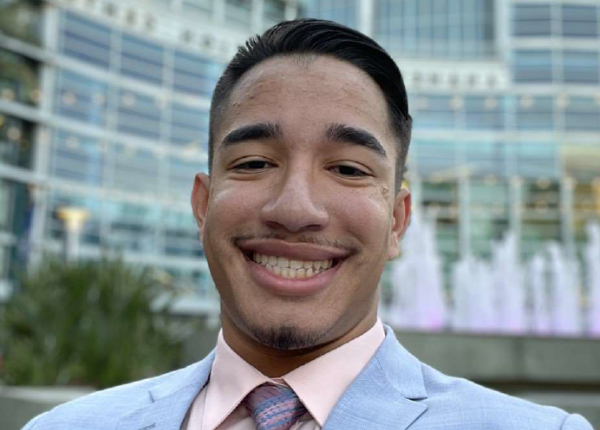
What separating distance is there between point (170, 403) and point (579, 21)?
49337mm

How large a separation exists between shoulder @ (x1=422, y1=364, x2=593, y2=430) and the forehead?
61 centimetres

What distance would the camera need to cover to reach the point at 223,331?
5.75 ft

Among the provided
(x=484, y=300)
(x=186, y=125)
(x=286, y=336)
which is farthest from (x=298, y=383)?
(x=186, y=125)

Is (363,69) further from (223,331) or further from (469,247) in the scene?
(469,247)

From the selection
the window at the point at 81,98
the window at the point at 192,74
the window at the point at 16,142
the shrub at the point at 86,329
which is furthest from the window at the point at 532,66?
the shrub at the point at 86,329

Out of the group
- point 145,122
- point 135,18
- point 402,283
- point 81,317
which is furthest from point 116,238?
point 81,317

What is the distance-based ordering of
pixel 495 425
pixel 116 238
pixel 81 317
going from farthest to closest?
pixel 116 238, pixel 81 317, pixel 495 425

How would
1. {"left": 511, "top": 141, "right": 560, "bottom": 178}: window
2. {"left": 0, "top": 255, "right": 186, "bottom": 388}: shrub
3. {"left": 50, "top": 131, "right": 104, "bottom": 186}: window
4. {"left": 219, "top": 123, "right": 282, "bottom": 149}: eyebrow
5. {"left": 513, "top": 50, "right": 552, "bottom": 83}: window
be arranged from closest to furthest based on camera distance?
{"left": 219, "top": 123, "right": 282, "bottom": 149}: eyebrow < {"left": 0, "top": 255, "right": 186, "bottom": 388}: shrub < {"left": 50, "top": 131, "right": 104, "bottom": 186}: window < {"left": 511, "top": 141, "right": 560, "bottom": 178}: window < {"left": 513, "top": 50, "right": 552, "bottom": 83}: window

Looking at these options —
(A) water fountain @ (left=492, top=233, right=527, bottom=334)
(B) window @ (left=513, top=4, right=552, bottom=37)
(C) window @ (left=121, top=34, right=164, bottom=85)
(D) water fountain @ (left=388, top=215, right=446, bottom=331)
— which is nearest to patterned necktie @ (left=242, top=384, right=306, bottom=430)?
(D) water fountain @ (left=388, top=215, right=446, bottom=331)

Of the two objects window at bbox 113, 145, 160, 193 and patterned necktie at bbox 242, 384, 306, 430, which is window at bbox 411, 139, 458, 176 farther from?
patterned necktie at bbox 242, 384, 306, 430

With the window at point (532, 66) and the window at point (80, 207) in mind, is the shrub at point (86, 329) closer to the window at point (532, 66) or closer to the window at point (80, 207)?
the window at point (80, 207)

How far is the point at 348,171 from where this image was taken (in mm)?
1642

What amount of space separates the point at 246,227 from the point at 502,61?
4684 cm

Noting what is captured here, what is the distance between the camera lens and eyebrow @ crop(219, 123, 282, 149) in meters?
Answer: 1.64
